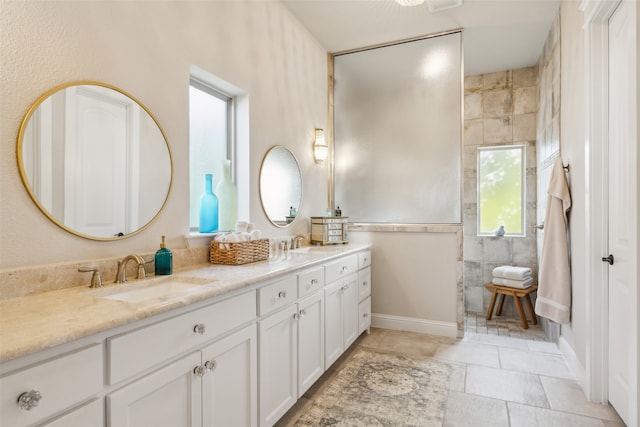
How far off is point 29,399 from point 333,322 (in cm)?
187

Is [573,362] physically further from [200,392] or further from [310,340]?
[200,392]

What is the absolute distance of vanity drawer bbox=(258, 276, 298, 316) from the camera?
1.65 meters

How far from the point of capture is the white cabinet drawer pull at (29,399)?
759 millimetres

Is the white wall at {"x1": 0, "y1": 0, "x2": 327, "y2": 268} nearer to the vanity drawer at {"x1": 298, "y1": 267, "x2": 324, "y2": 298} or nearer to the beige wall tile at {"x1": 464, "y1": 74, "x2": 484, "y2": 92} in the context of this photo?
→ the vanity drawer at {"x1": 298, "y1": 267, "x2": 324, "y2": 298}

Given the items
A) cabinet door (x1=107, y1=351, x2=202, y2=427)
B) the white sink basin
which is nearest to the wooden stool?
the white sink basin

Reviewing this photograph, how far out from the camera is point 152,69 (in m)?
1.73

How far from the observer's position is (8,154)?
120 cm

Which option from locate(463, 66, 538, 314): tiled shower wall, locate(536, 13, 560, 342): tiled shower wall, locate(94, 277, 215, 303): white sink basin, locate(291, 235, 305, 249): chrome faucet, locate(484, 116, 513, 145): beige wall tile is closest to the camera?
locate(94, 277, 215, 303): white sink basin

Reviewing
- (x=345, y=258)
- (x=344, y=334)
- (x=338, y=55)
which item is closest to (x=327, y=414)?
(x=344, y=334)

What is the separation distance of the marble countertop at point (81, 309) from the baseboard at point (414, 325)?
215cm

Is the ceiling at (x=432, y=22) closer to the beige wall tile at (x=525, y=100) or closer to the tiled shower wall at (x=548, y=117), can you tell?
the tiled shower wall at (x=548, y=117)

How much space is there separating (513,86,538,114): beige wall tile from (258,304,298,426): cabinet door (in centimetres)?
380

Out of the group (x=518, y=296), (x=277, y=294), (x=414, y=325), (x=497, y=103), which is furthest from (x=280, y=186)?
(x=497, y=103)

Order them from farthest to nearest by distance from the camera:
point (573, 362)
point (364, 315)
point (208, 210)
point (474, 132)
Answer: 1. point (474, 132)
2. point (364, 315)
3. point (573, 362)
4. point (208, 210)
